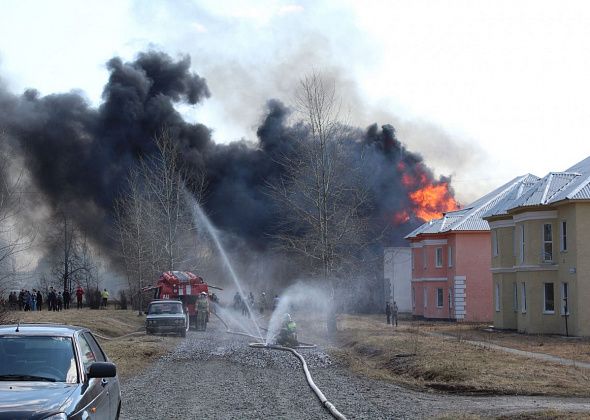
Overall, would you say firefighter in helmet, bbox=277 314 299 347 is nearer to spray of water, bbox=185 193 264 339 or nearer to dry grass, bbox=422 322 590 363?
dry grass, bbox=422 322 590 363

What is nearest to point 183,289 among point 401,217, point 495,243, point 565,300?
point 495,243

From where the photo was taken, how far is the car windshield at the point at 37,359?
8.60 metres

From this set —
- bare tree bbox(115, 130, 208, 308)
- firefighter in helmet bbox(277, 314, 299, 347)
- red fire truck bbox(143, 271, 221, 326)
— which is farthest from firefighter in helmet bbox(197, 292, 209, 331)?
firefighter in helmet bbox(277, 314, 299, 347)

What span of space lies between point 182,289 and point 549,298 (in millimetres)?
18400

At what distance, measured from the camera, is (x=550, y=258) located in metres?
39.6

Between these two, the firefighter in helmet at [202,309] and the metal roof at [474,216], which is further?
the metal roof at [474,216]

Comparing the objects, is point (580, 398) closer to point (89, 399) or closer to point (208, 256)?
point (89, 399)

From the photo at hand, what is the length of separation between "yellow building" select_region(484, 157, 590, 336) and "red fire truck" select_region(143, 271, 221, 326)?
15.9 m

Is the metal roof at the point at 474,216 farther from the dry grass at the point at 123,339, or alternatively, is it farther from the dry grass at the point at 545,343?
the dry grass at the point at 123,339

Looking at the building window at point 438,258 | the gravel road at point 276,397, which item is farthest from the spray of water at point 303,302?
the gravel road at point 276,397

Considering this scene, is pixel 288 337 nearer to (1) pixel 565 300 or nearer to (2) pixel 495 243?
(1) pixel 565 300

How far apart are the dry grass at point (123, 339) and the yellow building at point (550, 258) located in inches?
647

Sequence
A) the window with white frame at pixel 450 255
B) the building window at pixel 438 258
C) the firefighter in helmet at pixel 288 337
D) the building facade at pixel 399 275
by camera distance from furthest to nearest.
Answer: the building facade at pixel 399 275 < the building window at pixel 438 258 < the window with white frame at pixel 450 255 < the firefighter in helmet at pixel 288 337

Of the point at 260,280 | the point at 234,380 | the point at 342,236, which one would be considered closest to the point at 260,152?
the point at 260,280
